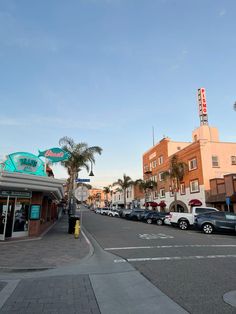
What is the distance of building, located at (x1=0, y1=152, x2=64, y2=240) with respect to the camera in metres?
14.0

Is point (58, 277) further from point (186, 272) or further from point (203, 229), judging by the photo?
point (203, 229)

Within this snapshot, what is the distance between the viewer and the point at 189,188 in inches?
1487

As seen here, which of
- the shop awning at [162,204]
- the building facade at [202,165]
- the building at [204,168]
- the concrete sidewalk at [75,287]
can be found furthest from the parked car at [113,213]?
the concrete sidewalk at [75,287]

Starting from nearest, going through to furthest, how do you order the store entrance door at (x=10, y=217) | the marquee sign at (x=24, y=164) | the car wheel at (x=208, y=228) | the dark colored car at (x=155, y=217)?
the marquee sign at (x=24, y=164), the store entrance door at (x=10, y=217), the car wheel at (x=208, y=228), the dark colored car at (x=155, y=217)

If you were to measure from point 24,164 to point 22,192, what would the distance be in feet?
5.47

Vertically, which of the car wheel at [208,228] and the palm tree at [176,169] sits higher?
the palm tree at [176,169]

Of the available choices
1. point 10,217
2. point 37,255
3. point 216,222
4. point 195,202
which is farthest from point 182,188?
point 37,255

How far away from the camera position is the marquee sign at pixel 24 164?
14539mm

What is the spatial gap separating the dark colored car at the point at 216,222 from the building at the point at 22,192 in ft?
34.5

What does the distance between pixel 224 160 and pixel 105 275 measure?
32022mm

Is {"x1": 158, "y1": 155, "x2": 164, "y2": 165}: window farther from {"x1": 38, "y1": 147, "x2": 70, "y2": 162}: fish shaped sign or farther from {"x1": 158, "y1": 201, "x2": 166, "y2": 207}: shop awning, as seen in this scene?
{"x1": 38, "y1": 147, "x2": 70, "y2": 162}: fish shaped sign

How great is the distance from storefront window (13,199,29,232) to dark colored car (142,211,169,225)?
18397mm

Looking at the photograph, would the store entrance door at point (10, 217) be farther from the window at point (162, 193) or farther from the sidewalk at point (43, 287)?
the window at point (162, 193)

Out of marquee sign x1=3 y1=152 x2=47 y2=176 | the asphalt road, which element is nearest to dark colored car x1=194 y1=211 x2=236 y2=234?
the asphalt road
